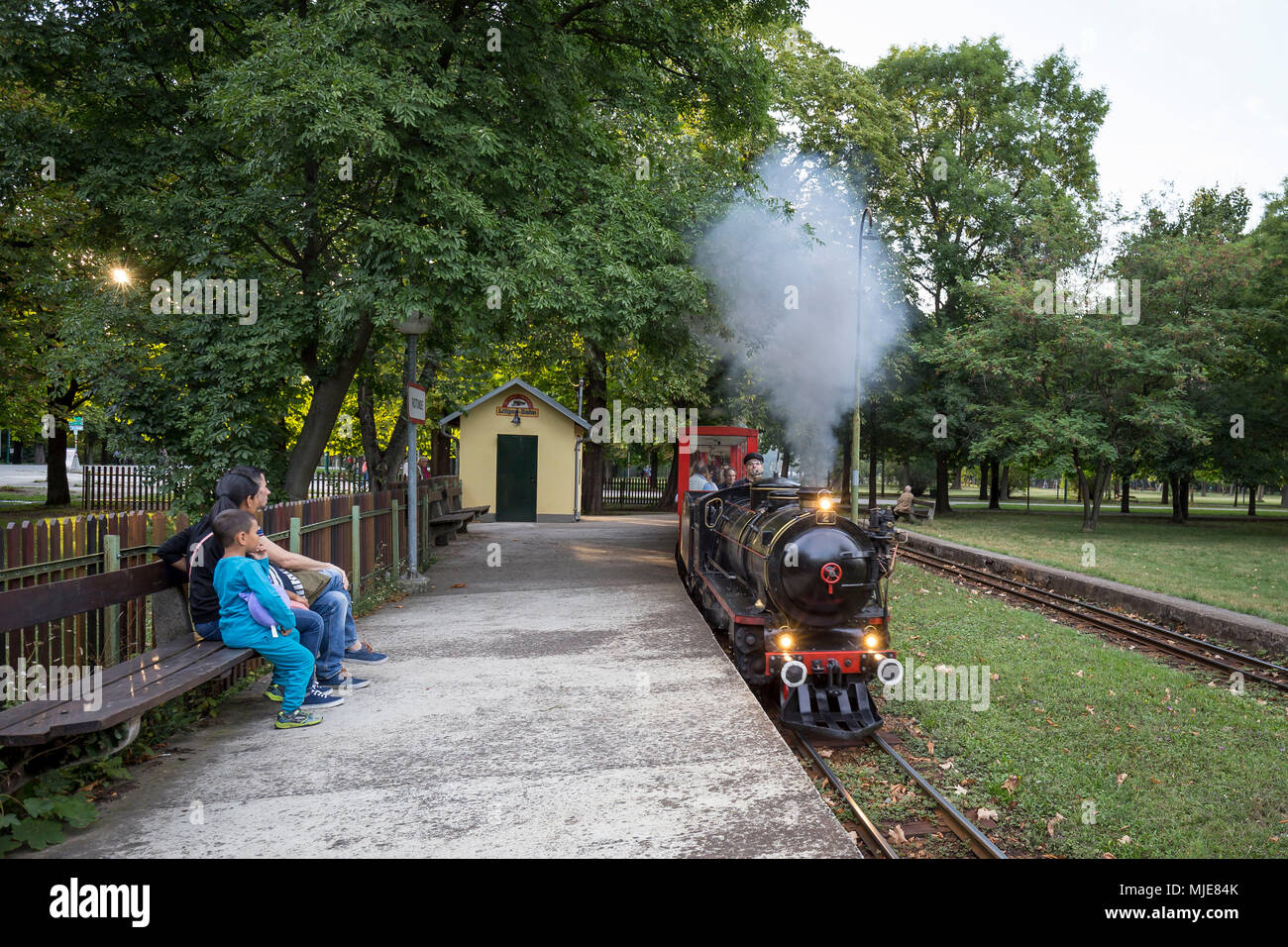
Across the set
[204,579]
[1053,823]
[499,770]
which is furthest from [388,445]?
[1053,823]

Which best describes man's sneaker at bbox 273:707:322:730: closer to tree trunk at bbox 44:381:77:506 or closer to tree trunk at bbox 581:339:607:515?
tree trunk at bbox 581:339:607:515

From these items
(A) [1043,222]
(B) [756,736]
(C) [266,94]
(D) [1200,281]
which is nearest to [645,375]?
(A) [1043,222]

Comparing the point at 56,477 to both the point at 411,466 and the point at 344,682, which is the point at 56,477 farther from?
the point at 344,682

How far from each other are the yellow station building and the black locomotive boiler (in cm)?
1668

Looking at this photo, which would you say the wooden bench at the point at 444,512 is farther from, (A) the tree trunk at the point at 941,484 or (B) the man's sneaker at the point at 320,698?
(A) the tree trunk at the point at 941,484

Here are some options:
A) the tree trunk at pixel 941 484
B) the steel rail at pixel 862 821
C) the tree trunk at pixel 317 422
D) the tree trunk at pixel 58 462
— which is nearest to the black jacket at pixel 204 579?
the steel rail at pixel 862 821

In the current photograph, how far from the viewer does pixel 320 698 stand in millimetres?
5621

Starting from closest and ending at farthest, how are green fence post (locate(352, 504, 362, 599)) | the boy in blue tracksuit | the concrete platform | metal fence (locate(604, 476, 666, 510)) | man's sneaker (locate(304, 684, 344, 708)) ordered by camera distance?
1. the concrete platform
2. the boy in blue tracksuit
3. man's sneaker (locate(304, 684, 344, 708))
4. green fence post (locate(352, 504, 362, 599))
5. metal fence (locate(604, 476, 666, 510))

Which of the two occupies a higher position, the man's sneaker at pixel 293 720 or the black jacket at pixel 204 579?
the black jacket at pixel 204 579

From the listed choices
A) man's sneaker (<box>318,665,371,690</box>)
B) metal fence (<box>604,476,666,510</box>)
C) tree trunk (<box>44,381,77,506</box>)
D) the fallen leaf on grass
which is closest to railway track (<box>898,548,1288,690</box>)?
the fallen leaf on grass

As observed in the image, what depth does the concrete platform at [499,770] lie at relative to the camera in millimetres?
3580

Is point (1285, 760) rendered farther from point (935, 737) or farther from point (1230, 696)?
point (935, 737)

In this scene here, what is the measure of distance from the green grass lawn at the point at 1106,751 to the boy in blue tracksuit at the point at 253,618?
147 inches

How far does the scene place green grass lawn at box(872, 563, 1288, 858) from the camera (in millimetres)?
4445
